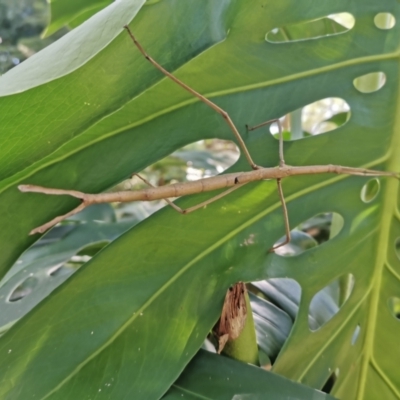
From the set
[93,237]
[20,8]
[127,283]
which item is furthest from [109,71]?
[20,8]

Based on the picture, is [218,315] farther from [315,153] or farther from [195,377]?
[315,153]

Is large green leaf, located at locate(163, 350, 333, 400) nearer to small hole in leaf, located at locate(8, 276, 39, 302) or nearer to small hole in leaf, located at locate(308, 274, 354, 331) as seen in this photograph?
small hole in leaf, located at locate(308, 274, 354, 331)

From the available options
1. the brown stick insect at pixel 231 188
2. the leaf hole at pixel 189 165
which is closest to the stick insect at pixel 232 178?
the brown stick insect at pixel 231 188

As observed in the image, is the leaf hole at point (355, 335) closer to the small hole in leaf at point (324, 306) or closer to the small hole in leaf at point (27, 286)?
the small hole in leaf at point (324, 306)

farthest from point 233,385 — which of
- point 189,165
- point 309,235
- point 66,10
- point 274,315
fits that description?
point 189,165

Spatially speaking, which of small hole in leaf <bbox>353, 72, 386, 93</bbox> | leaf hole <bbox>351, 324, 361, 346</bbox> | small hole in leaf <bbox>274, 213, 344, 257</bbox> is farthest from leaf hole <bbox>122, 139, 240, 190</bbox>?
leaf hole <bbox>351, 324, 361, 346</bbox>

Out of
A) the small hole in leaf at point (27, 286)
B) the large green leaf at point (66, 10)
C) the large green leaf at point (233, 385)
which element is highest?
the large green leaf at point (66, 10)

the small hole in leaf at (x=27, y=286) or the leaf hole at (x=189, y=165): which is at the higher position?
the small hole in leaf at (x=27, y=286)
